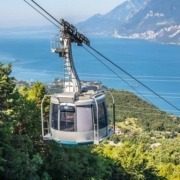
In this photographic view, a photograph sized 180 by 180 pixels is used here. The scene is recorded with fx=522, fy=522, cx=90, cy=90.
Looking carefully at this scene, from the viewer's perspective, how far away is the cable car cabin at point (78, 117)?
459 inches

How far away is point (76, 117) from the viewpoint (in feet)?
38.9

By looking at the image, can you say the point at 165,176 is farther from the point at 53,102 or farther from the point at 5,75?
the point at 53,102

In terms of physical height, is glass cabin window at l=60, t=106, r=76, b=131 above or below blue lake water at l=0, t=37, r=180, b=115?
above

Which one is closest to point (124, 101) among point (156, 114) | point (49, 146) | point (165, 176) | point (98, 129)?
point (156, 114)

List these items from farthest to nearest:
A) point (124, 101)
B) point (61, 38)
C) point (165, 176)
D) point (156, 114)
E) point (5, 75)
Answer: point (124, 101)
point (156, 114)
point (165, 176)
point (5, 75)
point (61, 38)

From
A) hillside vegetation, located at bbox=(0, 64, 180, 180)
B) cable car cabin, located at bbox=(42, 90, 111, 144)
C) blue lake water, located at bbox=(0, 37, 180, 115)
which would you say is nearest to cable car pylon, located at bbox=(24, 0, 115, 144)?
cable car cabin, located at bbox=(42, 90, 111, 144)

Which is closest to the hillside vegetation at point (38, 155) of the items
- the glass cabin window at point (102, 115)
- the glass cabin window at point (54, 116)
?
the glass cabin window at point (54, 116)

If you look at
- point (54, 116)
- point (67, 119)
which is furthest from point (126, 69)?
point (67, 119)

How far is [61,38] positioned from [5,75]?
6625 mm

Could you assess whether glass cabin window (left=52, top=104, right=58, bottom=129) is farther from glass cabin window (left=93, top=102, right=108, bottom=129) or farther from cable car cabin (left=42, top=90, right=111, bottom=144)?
glass cabin window (left=93, top=102, right=108, bottom=129)

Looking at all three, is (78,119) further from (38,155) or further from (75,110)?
(38,155)

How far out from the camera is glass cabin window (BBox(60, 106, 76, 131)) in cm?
1185

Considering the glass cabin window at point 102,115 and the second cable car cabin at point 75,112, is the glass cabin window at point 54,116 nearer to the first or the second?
the second cable car cabin at point 75,112

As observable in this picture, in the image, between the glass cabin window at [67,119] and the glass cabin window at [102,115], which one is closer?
the glass cabin window at [67,119]
